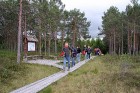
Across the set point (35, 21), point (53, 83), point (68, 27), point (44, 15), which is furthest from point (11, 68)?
point (68, 27)

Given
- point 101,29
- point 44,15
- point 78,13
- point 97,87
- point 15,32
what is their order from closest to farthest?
point 97,87
point 44,15
point 15,32
point 78,13
point 101,29

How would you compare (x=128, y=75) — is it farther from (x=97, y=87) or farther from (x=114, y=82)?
(x=97, y=87)

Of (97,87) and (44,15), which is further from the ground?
(44,15)

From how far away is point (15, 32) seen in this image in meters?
64.9

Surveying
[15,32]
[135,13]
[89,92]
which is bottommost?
[89,92]

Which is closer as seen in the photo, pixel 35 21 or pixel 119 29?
pixel 35 21

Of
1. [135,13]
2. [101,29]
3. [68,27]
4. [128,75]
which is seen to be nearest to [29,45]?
[128,75]

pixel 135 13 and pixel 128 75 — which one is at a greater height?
pixel 135 13

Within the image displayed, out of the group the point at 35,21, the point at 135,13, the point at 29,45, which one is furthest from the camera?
the point at 135,13

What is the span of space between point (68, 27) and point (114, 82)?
6635 centimetres

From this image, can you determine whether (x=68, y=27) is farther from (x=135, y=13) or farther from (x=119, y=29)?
(x=135, y=13)

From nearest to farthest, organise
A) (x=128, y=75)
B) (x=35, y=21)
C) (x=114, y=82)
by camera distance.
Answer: (x=114, y=82)
(x=128, y=75)
(x=35, y=21)

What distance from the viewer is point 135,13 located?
70.2 metres

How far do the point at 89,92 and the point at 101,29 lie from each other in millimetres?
82980
